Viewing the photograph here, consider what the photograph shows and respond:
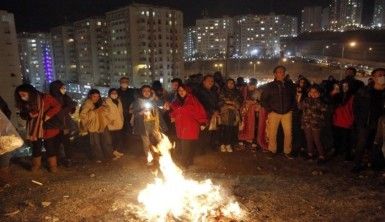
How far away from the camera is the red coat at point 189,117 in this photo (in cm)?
812

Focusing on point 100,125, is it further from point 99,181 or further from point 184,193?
point 184,193

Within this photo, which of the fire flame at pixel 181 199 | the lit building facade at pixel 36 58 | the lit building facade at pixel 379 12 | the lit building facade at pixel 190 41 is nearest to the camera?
the fire flame at pixel 181 199

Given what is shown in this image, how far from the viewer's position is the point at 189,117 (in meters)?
8.14

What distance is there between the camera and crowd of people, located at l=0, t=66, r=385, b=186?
302 inches

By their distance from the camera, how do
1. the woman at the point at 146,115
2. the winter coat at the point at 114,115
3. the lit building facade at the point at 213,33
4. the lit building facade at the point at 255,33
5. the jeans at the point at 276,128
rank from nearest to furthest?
the woman at the point at 146,115 → the jeans at the point at 276,128 → the winter coat at the point at 114,115 → the lit building facade at the point at 213,33 → the lit building facade at the point at 255,33

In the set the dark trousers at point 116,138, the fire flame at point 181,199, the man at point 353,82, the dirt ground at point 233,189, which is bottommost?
the dirt ground at point 233,189

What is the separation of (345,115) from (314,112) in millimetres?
841

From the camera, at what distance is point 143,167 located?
848cm

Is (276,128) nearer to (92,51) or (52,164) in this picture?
(52,164)

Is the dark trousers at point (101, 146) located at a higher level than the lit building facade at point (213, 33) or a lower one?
lower

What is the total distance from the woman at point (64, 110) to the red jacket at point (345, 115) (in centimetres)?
693

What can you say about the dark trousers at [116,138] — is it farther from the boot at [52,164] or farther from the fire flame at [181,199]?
the fire flame at [181,199]

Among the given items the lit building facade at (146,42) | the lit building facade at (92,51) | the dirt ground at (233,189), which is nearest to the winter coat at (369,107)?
A: the dirt ground at (233,189)

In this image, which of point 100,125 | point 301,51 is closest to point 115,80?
point 301,51
